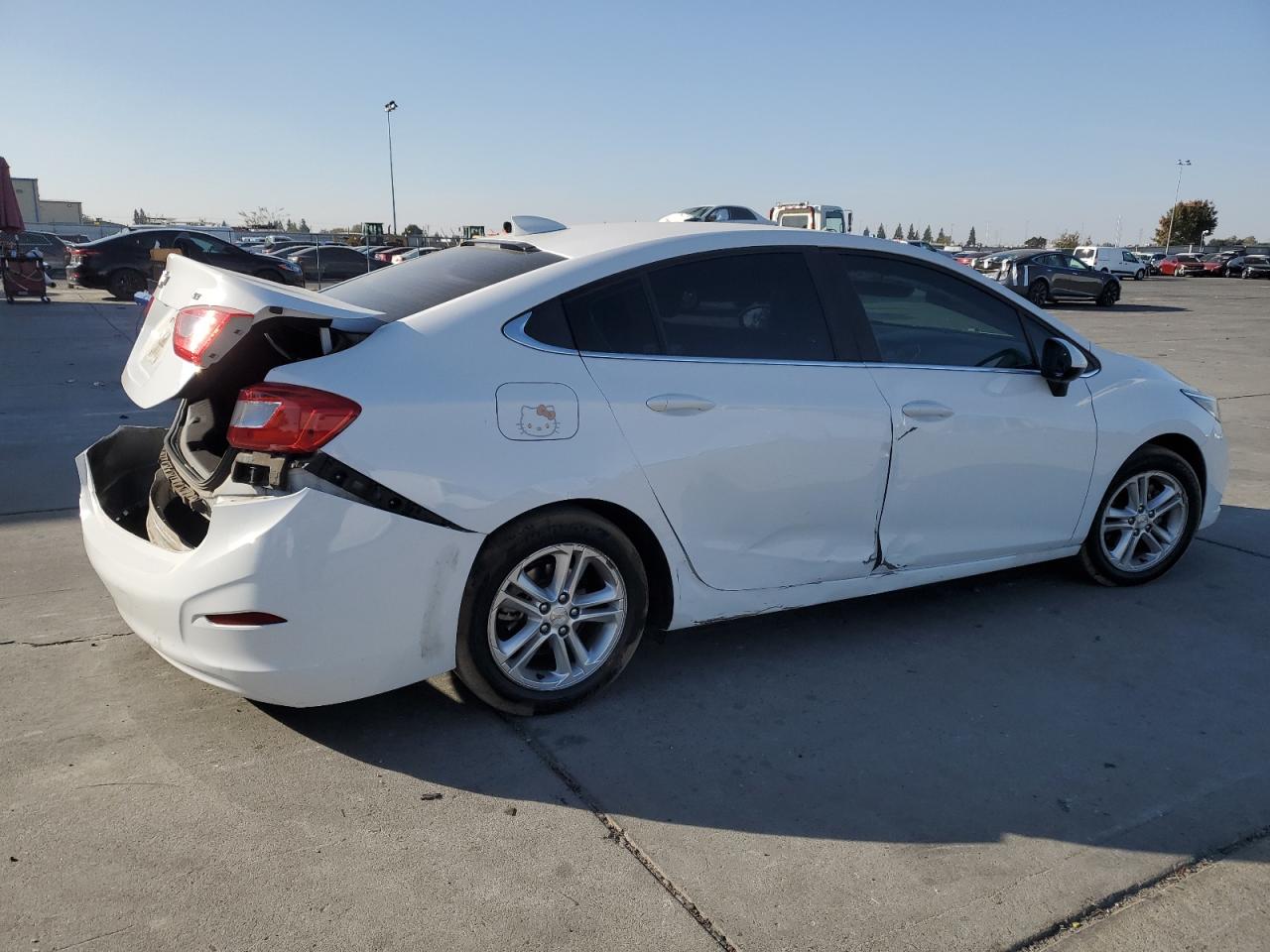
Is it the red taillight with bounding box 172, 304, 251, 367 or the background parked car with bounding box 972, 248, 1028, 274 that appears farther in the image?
the background parked car with bounding box 972, 248, 1028, 274

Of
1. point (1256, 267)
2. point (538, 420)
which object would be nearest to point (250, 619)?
point (538, 420)

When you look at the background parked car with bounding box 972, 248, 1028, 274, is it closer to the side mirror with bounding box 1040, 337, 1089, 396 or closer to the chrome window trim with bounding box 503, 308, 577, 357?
the side mirror with bounding box 1040, 337, 1089, 396

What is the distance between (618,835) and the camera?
9.00ft

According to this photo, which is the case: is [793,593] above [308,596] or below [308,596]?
below

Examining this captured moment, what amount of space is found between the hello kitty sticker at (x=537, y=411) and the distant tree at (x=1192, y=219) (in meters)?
110

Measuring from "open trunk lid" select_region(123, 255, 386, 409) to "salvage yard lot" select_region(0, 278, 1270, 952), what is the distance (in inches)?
43.2

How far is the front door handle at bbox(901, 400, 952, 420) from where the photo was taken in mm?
3809

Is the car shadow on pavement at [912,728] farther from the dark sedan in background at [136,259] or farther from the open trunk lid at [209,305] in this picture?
the dark sedan in background at [136,259]

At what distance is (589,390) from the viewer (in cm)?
322

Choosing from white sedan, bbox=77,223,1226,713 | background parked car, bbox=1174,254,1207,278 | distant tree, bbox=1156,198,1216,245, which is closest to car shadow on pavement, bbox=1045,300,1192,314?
white sedan, bbox=77,223,1226,713

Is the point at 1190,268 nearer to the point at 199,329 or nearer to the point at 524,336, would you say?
the point at 524,336

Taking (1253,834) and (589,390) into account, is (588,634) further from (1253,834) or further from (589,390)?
(1253,834)

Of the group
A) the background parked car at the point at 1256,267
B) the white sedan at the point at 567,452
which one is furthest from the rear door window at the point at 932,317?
the background parked car at the point at 1256,267

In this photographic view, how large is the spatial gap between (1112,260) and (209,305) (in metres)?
47.3
